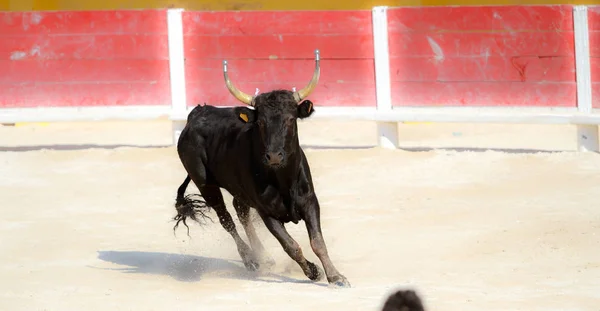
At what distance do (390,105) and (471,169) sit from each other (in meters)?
1.77

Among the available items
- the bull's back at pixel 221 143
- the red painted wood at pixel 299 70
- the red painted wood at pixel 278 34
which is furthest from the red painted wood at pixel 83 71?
the bull's back at pixel 221 143

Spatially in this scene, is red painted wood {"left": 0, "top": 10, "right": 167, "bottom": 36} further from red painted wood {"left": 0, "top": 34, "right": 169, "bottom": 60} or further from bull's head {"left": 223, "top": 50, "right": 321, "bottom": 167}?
bull's head {"left": 223, "top": 50, "right": 321, "bottom": 167}

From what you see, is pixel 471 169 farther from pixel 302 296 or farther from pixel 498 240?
pixel 302 296

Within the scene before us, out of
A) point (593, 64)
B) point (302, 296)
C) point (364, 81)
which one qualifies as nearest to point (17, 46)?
point (364, 81)

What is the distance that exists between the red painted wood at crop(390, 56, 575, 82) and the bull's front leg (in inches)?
209

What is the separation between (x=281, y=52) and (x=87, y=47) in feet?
6.30

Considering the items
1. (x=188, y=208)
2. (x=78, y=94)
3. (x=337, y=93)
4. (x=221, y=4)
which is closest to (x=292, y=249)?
(x=188, y=208)

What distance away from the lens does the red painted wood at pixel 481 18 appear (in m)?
11.4

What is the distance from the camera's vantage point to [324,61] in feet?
39.0

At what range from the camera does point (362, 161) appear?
10672 mm

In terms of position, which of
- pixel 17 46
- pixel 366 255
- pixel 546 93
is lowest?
pixel 366 255

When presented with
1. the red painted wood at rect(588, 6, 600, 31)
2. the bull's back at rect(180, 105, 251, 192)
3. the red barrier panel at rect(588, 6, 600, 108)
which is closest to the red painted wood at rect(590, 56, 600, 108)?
the red barrier panel at rect(588, 6, 600, 108)

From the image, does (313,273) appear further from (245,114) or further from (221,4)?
(221,4)

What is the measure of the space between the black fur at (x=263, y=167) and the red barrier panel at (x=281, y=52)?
4.38 m
